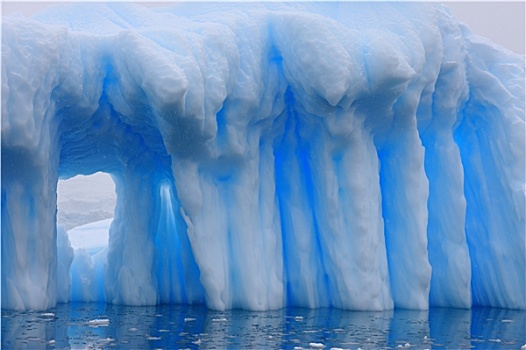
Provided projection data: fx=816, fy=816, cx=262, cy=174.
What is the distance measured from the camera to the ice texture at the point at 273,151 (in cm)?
989

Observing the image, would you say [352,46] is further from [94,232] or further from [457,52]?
[94,232]

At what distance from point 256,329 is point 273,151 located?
3702 millimetres

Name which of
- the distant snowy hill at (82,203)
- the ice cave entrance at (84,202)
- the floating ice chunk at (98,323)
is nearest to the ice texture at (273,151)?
the floating ice chunk at (98,323)

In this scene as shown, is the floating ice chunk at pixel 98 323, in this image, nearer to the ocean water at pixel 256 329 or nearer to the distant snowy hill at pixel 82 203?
the ocean water at pixel 256 329

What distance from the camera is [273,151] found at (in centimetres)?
1160

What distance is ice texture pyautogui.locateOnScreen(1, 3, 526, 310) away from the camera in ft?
32.4

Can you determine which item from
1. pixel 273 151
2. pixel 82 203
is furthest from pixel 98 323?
pixel 82 203

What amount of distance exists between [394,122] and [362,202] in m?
1.26

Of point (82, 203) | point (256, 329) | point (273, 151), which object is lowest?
point (256, 329)

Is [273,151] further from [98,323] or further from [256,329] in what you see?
[98,323]

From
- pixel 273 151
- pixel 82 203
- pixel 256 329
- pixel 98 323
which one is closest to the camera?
pixel 256 329

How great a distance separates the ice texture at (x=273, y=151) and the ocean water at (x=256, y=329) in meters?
0.68

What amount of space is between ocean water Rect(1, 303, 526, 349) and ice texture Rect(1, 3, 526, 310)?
684 millimetres

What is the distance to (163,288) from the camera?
1260cm
